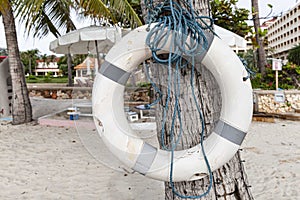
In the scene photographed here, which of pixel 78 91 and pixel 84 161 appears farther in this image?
pixel 84 161

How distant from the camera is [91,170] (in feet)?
12.0

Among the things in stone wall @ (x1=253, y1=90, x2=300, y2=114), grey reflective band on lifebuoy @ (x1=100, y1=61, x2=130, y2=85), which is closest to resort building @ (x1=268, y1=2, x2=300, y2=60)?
stone wall @ (x1=253, y1=90, x2=300, y2=114)

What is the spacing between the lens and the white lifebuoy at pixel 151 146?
1285mm

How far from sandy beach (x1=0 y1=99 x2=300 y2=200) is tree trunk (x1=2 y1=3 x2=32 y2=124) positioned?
1359 mm

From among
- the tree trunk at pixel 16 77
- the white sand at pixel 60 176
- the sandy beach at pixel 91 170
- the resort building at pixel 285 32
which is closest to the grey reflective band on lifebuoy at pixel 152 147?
the sandy beach at pixel 91 170

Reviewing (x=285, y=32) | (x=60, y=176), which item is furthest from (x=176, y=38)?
(x=285, y=32)

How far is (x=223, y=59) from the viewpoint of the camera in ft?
4.18

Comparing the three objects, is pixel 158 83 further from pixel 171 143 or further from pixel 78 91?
pixel 78 91

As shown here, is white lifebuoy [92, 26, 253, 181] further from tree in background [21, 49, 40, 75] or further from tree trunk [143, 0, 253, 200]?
tree in background [21, 49, 40, 75]

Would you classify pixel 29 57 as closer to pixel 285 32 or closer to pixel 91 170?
pixel 285 32

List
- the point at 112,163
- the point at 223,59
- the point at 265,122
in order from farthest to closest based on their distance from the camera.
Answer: the point at 265,122 < the point at 112,163 < the point at 223,59

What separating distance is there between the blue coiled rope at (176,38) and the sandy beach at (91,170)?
1.58 feet

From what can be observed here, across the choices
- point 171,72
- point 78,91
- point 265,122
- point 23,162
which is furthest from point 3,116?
point 171,72

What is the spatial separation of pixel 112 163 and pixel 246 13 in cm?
853
